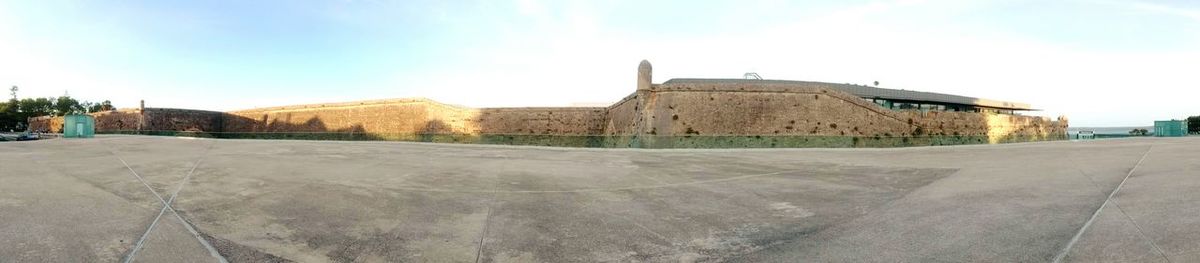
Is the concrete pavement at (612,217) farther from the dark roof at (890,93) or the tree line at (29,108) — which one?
the tree line at (29,108)

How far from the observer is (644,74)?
19328 millimetres

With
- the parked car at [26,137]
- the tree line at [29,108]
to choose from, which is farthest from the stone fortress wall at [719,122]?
the tree line at [29,108]

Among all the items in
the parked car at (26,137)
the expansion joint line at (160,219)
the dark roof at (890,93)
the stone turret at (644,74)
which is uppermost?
the dark roof at (890,93)

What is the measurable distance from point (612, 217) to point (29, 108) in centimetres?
9522

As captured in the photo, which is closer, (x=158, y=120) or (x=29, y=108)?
(x=158, y=120)

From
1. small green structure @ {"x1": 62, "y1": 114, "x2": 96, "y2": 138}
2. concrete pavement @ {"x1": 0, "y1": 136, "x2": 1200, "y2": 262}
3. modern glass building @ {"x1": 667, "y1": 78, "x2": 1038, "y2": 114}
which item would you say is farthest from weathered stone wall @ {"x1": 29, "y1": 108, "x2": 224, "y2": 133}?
concrete pavement @ {"x1": 0, "y1": 136, "x2": 1200, "y2": 262}

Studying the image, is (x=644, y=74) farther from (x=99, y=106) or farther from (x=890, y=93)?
(x=99, y=106)

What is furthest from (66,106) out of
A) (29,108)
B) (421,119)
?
(421,119)

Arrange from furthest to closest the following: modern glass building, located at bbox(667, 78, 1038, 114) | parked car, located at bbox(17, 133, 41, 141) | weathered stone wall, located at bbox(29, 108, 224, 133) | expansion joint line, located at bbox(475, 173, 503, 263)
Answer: weathered stone wall, located at bbox(29, 108, 224, 133) → modern glass building, located at bbox(667, 78, 1038, 114) → parked car, located at bbox(17, 133, 41, 141) → expansion joint line, located at bbox(475, 173, 503, 263)

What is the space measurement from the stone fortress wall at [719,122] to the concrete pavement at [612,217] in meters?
10.3

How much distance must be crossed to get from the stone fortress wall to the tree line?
62.6 meters

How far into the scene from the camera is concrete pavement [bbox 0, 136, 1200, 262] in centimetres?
370

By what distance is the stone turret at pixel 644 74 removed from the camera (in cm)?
1933

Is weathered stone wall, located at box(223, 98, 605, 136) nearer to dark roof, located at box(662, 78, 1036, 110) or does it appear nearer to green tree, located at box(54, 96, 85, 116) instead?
dark roof, located at box(662, 78, 1036, 110)
